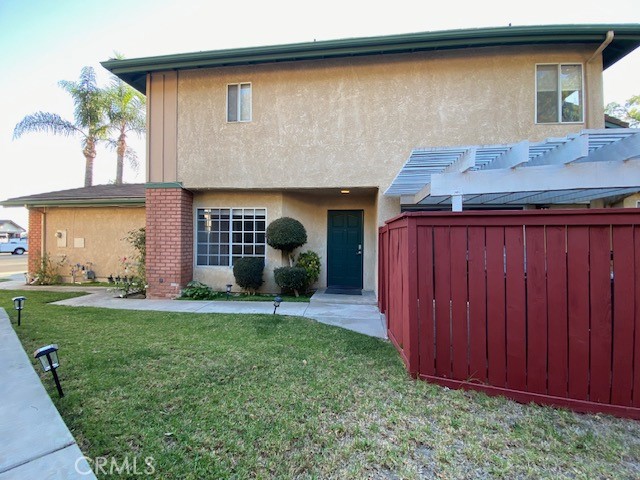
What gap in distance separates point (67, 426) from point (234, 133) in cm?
740

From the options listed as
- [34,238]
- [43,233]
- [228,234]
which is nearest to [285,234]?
[228,234]

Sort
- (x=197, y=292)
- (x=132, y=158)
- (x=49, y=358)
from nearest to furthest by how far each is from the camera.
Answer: (x=49, y=358) < (x=197, y=292) < (x=132, y=158)

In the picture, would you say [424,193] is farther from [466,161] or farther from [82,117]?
[82,117]

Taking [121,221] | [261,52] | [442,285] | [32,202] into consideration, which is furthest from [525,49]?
[32,202]

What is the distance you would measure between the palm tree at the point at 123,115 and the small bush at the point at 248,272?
14.9 meters

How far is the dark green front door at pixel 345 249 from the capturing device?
396 inches

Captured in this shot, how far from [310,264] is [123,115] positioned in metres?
17.5

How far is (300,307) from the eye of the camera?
7.42 metres

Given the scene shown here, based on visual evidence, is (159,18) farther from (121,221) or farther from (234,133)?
(121,221)

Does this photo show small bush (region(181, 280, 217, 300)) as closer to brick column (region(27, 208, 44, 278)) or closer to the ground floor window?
the ground floor window

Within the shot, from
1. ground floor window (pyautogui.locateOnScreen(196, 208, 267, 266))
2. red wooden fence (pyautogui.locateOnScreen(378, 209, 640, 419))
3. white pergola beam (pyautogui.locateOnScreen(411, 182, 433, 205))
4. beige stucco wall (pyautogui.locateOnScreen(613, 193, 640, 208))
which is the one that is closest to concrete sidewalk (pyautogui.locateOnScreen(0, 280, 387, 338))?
ground floor window (pyautogui.locateOnScreen(196, 208, 267, 266))

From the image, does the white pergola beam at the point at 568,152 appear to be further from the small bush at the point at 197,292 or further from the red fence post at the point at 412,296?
the small bush at the point at 197,292

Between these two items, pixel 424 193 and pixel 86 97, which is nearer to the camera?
pixel 424 193

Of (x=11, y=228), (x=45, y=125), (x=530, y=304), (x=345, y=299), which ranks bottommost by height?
(x=345, y=299)
